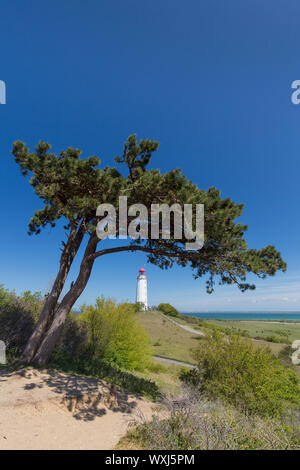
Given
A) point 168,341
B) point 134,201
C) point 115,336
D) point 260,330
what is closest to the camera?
point 134,201

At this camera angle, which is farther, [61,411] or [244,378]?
[244,378]

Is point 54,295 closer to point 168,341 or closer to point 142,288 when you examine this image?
point 168,341

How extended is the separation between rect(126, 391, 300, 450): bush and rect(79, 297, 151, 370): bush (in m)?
9.01

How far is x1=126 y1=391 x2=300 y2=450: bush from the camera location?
11.6 feet

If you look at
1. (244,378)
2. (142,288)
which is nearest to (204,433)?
(244,378)

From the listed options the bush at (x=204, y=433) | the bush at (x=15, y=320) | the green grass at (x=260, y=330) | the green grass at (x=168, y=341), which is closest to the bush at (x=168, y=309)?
the green grass at (x=260, y=330)

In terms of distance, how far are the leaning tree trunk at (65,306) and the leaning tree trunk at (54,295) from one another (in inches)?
12.3

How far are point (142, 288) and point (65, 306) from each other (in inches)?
1514

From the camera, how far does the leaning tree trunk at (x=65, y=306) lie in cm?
793

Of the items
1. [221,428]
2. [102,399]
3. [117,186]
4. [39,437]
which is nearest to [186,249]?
[117,186]

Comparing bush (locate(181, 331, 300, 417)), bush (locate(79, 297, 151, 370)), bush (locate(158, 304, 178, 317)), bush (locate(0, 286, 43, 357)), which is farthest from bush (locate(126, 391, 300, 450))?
bush (locate(158, 304, 178, 317))

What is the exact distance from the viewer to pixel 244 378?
818cm
